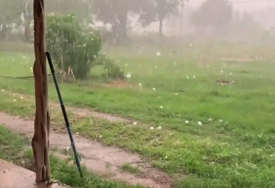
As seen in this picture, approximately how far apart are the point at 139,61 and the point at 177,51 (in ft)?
10.5

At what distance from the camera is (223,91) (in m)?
7.32

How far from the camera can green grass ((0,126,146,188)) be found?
10.1 feet

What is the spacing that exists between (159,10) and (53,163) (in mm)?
12743

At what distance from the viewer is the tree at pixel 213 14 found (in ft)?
50.3

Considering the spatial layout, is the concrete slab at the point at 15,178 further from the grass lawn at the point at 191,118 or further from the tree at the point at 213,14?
the tree at the point at 213,14

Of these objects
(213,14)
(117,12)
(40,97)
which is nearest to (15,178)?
(40,97)

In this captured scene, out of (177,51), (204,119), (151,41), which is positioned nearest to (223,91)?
(204,119)

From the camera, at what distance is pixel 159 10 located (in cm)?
1576

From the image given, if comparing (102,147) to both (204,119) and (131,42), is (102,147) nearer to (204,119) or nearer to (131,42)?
(204,119)

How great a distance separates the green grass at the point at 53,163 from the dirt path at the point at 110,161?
0.67 feet

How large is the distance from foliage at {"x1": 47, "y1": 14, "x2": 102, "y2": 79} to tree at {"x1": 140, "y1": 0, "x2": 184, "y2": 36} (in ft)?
24.5

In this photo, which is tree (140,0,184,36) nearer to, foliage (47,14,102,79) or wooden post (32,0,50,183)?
foliage (47,14,102,79)

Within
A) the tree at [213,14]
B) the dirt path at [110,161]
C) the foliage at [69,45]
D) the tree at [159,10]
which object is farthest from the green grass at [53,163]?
the tree at [213,14]

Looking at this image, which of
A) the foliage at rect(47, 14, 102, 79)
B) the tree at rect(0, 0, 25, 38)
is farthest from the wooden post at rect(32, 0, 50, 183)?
the tree at rect(0, 0, 25, 38)
